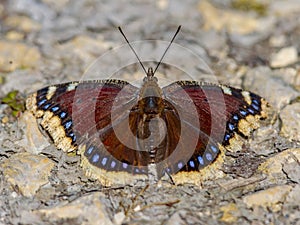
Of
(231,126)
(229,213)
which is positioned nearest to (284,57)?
(231,126)

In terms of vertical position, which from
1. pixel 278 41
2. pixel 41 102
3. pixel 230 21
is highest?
pixel 230 21

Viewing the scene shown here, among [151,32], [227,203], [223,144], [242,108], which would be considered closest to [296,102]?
[242,108]

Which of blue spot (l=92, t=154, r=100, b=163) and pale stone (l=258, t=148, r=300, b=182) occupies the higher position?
blue spot (l=92, t=154, r=100, b=163)

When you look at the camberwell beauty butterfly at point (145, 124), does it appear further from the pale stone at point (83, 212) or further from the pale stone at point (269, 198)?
the pale stone at point (269, 198)

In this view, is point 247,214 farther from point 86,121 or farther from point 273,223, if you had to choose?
point 86,121

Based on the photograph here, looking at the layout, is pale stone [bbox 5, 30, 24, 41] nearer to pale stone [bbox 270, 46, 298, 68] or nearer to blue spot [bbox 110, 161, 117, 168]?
blue spot [bbox 110, 161, 117, 168]

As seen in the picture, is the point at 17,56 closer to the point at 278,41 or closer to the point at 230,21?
the point at 230,21

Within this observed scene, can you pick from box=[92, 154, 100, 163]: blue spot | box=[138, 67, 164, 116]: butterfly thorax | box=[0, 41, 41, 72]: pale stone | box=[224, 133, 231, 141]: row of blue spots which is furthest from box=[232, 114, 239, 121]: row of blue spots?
box=[0, 41, 41, 72]: pale stone
